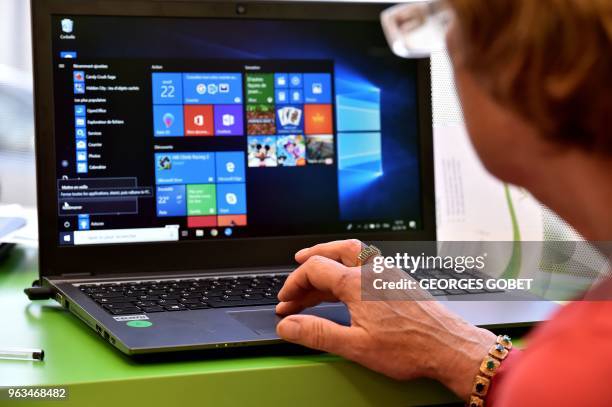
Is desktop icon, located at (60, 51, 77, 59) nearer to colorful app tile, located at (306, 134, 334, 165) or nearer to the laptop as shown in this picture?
the laptop

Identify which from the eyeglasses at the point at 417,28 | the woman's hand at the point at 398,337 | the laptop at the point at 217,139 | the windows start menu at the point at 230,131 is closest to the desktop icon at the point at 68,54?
the laptop at the point at 217,139

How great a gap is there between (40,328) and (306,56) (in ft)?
1.86

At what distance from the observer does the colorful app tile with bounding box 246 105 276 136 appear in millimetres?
1223

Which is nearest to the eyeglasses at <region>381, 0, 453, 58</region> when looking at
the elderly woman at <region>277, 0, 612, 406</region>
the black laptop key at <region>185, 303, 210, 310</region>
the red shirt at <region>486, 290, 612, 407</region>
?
the elderly woman at <region>277, 0, 612, 406</region>

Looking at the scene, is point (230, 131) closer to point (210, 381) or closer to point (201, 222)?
point (201, 222)

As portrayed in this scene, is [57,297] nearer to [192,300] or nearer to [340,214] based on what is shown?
[192,300]

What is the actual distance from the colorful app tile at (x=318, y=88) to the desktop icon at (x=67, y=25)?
0.34 m

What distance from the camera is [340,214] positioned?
1267mm

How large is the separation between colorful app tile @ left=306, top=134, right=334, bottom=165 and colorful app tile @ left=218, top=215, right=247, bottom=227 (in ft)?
0.43

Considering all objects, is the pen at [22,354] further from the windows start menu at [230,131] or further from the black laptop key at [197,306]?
the windows start menu at [230,131]

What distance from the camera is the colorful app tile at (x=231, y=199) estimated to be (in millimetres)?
1217

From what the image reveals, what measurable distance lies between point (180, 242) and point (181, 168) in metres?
0.11

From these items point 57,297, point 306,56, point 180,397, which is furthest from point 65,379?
point 306,56

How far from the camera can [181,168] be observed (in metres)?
1.20
